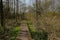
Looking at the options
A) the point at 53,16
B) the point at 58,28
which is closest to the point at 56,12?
the point at 53,16

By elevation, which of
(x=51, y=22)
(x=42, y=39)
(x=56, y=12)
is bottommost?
(x=42, y=39)

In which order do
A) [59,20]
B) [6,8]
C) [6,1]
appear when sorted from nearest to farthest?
[59,20], [6,8], [6,1]

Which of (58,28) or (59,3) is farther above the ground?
(59,3)

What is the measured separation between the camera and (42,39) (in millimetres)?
9992

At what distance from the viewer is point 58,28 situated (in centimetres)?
811

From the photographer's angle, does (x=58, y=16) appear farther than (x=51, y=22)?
No

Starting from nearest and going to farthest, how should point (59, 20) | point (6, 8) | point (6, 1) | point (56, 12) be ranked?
point (59, 20), point (56, 12), point (6, 8), point (6, 1)

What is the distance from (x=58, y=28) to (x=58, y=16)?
0.60 m

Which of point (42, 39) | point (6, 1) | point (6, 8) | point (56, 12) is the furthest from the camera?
point (6, 1)

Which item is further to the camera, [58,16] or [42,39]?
[42,39]

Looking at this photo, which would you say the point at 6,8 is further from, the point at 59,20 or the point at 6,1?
the point at 59,20

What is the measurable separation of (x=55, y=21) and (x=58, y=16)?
32 cm

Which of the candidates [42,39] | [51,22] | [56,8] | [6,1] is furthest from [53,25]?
[6,1]

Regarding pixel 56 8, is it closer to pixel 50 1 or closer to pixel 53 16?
pixel 53 16
